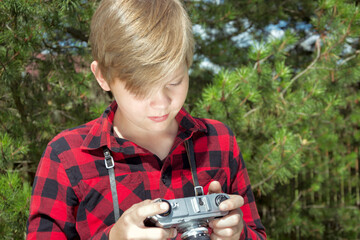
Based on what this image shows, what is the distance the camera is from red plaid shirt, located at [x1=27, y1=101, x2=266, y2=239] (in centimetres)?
74

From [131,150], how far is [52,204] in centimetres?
19

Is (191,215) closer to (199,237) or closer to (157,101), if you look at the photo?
(199,237)

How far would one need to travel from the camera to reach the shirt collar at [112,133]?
78 centimetres

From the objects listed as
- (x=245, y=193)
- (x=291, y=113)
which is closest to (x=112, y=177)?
(x=245, y=193)

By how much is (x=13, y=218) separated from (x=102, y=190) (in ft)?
1.74

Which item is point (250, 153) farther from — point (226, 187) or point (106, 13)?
point (106, 13)

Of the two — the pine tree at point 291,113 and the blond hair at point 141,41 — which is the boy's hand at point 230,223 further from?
the pine tree at point 291,113

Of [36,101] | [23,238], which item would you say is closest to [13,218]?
[23,238]

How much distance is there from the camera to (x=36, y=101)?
1.66 m

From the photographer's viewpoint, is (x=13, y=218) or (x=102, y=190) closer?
(x=102, y=190)

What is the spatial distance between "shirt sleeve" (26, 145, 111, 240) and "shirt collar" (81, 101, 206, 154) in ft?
0.25

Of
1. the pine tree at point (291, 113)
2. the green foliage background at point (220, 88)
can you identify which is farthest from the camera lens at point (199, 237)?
the pine tree at point (291, 113)

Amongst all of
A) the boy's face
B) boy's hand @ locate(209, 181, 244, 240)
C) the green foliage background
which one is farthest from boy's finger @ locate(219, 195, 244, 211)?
the green foliage background

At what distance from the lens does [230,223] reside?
0.69 m
